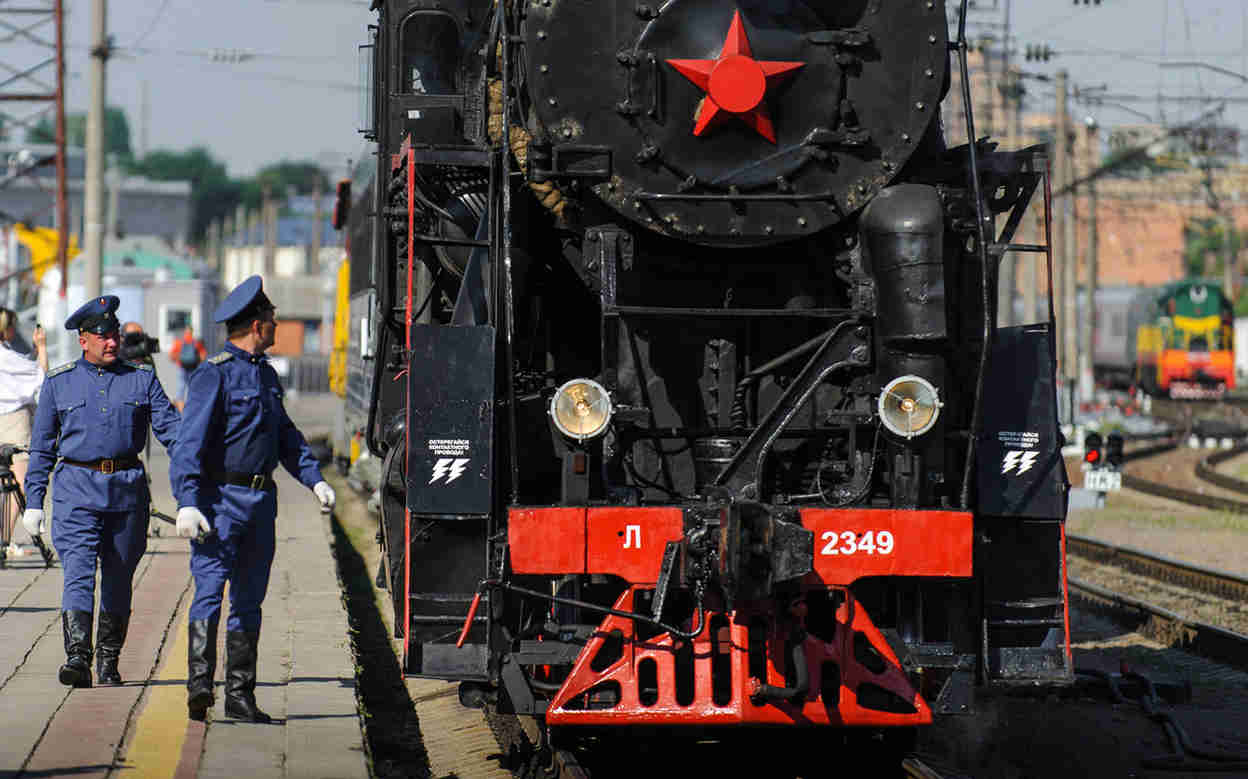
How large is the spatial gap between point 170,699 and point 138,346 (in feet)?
17.5

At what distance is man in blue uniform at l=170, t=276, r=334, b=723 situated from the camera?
7.41 m

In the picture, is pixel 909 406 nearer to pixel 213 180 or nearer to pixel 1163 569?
pixel 1163 569

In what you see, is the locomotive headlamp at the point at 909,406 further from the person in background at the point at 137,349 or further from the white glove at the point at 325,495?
the person in background at the point at 137,349

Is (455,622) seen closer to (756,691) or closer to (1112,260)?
(756,691)

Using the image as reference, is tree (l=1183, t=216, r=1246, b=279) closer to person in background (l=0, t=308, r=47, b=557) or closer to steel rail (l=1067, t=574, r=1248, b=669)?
steel rail (l=1067, t=574, r=1248, b=669)

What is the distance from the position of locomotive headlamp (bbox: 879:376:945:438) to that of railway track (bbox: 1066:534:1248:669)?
4959 millimetres

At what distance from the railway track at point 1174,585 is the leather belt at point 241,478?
21.2 ft

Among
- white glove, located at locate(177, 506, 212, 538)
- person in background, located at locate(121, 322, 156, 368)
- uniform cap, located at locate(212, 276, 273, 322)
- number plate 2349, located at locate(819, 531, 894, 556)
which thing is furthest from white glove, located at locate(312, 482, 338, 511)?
person in background, located at locate(121, 322, 156, 368)

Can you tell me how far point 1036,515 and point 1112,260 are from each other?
3261 inches

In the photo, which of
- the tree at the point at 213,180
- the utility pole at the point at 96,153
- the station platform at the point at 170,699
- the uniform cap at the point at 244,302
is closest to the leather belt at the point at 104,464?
the station platform at the point at 170,699

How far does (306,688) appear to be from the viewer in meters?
8.30

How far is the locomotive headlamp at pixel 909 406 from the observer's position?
7.16 m

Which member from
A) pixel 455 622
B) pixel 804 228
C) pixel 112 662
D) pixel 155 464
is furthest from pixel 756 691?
pixel 155 464

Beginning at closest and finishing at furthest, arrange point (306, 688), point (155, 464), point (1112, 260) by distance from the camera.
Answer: point (306, 688), point (155, 464), point (1112, 260)
